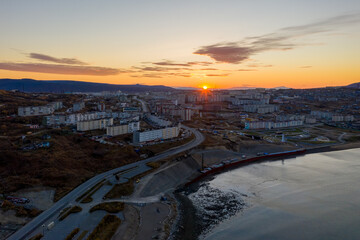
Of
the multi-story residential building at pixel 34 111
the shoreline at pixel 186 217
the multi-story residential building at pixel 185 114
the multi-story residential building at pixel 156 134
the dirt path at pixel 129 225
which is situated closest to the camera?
the dirt path at pixel 129 225

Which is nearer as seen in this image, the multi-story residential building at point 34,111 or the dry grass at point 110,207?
the dry grass at point 110,207

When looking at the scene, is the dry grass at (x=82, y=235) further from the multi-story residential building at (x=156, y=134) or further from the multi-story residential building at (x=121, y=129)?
the multi-story residential building at (x=121, y=129)

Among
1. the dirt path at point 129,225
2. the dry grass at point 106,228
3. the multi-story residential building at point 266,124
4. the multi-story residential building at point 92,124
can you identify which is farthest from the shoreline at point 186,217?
the multi-story residential building at point 266,124

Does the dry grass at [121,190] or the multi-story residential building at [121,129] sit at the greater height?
the multi-story residential building at [121,129]

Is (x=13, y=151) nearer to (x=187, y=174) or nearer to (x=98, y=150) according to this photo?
(x=98, y=150)

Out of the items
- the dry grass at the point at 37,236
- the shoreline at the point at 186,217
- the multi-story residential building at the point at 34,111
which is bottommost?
the shoreline at the point at 186,217

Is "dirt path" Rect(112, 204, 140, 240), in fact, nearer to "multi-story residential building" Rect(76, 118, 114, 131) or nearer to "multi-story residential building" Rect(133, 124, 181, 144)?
"multi-story residential building" Rect(133, 124, 181, 144)

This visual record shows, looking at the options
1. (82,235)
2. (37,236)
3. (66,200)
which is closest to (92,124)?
(66,200)

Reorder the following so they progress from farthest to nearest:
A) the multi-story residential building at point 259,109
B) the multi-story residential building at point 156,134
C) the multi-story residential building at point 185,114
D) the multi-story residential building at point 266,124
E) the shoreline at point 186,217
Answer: the multi-story residential building at point 259,109 → the multi-story residential building at point 185,114 → the multi-story residential building at point 266,124 → the multi-story residential building at point 156,134 → the shoreline at point 186,217
